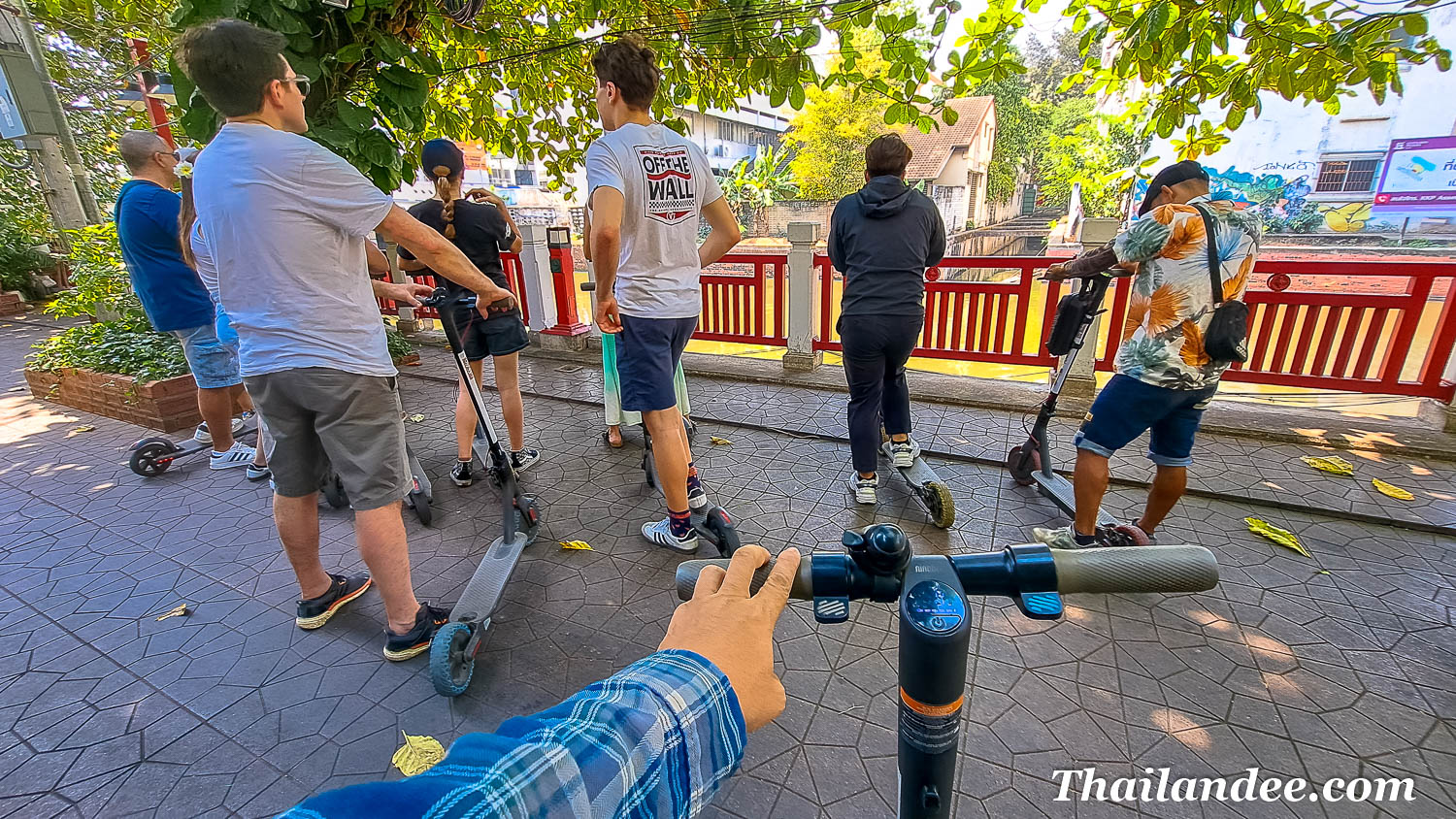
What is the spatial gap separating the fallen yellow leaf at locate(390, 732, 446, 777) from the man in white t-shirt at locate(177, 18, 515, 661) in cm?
48

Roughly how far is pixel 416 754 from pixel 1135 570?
2212 millimetres

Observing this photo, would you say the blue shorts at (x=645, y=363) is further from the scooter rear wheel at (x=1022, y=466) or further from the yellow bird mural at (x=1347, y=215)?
the yellow bird mural at (x=1347, y=215)

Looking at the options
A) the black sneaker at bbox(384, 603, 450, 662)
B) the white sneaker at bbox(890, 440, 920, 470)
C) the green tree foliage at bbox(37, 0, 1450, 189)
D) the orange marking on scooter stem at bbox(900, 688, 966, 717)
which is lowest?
the black sneaker at bbox(384, 603, 450, 662)

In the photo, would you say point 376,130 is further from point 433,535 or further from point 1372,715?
point 1372,715

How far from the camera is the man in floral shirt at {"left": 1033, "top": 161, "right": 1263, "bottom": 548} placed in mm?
2498

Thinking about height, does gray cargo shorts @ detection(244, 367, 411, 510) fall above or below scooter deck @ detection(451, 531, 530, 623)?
above

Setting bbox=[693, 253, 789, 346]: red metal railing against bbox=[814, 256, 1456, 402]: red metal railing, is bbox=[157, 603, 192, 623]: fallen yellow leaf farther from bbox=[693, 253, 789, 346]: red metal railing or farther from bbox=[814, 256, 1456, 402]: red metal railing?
bbox=[814, 256, 1456, 402]: red metal railing

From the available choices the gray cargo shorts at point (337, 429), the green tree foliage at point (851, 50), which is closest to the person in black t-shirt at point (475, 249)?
the green tree foliage at point (851, 50)

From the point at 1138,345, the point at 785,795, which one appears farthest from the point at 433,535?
the point at 1138,345

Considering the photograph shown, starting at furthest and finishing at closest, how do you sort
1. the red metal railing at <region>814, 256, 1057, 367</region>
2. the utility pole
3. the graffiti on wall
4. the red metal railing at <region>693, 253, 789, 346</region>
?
the graffiti on wall → the utility pole → the red metal railing at <region>693, 253, 789, 346</region> → the red metal railing at <region>814, 256, 1057, 367</region>

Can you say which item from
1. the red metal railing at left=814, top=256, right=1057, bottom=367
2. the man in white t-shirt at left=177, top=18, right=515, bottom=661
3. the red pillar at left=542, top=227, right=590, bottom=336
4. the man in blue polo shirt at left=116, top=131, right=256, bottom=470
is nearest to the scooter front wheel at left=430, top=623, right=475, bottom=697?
the man in white t-shirt at left=177, top=18, right=515, bottom=661

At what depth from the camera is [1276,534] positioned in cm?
319

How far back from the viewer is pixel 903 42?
335cm

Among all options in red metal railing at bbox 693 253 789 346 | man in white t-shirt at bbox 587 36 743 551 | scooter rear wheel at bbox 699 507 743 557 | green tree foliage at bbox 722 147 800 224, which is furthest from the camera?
green tree foliage at bbox 722 147 800 224
